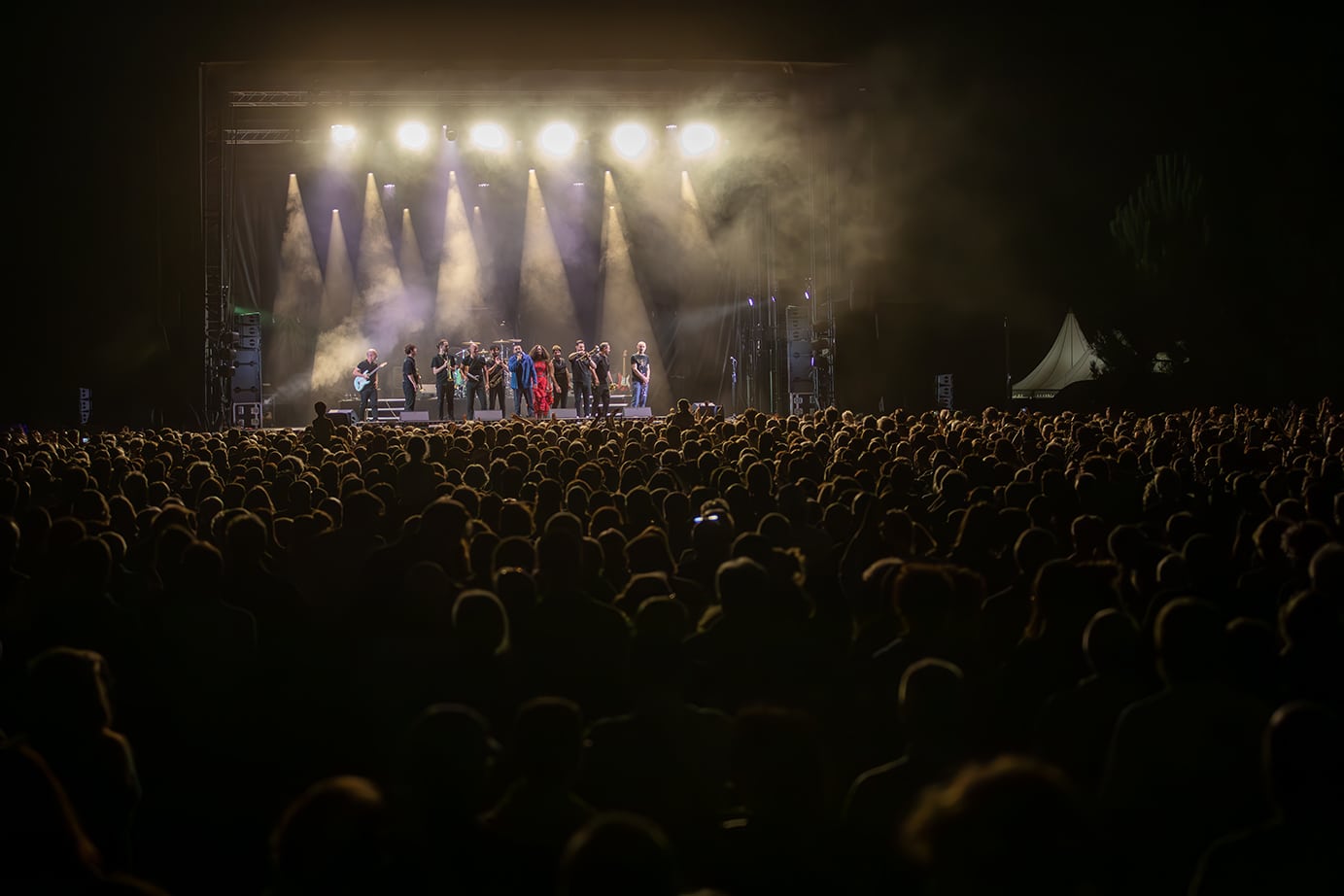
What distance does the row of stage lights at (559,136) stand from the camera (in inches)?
1003

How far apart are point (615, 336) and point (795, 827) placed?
3338 centimetres

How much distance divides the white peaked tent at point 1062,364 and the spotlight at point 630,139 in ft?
50.3

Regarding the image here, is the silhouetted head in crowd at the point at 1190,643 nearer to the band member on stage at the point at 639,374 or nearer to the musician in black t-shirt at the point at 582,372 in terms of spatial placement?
the musician in black t-shirt at the point at 582,372

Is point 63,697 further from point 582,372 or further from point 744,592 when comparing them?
point 582,372

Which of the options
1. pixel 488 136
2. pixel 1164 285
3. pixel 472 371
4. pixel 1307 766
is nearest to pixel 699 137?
pixel 488 136

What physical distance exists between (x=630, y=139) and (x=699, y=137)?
2.13 metres

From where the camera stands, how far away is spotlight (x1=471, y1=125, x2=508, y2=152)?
25.9 metres

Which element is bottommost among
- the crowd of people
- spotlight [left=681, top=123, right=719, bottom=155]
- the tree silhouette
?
the crowd of people

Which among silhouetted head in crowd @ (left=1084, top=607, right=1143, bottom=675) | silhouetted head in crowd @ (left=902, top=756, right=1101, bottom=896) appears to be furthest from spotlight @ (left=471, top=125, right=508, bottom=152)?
silhouetted head in crowd @ (left=902, top=756, right=1101, bottom=896)

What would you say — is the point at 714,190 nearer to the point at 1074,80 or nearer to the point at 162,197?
the point at 1074,80

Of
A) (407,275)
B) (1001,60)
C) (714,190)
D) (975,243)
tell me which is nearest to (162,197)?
(407,275)

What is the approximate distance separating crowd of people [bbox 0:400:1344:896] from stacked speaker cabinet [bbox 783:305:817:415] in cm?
1710

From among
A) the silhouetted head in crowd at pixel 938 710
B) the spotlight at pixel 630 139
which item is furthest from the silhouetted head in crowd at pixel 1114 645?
the spotlight at pixel 630 139

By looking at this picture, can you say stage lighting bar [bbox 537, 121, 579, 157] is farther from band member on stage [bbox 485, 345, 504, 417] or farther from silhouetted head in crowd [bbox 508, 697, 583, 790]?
silhouetted head in crowd [bbox 508, 697, 583, 790]
